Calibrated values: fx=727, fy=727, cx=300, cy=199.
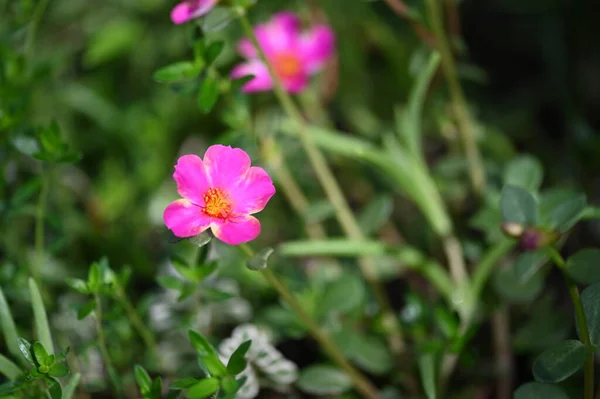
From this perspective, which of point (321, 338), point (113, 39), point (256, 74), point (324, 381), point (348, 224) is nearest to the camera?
point (321, 338)

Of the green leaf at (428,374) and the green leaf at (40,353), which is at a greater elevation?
the green leaf at (40,353)

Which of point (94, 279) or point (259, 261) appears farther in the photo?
point (94, 279)

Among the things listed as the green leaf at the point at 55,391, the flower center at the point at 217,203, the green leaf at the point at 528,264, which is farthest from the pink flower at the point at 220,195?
the green leaf at the point at 528,264

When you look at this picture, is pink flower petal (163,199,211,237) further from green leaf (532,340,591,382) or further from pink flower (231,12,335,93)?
pink flower (231,12,335,93)

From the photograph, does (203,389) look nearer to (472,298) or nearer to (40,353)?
(40,353)

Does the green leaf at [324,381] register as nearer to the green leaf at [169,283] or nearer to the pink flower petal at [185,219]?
the green leaf at [169,283]

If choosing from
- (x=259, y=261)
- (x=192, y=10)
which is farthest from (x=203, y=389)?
(x=192, y=10)
